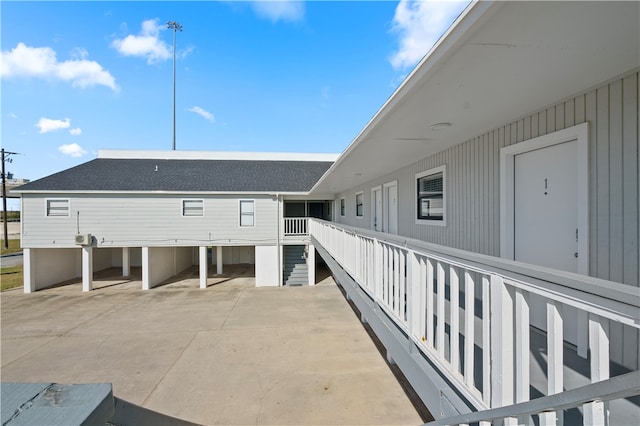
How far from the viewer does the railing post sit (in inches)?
57.3

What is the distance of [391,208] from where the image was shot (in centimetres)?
839

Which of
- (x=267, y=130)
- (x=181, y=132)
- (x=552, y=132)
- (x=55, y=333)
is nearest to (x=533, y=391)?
(x=552, y=132)

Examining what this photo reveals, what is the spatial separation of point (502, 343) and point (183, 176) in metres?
17.7

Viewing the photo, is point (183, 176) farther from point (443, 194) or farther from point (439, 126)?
point (439, 126)

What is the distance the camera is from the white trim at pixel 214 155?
63.5 feet

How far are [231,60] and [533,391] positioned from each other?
14.1 m

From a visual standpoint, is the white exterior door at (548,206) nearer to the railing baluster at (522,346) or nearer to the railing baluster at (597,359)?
the railing baluster at (522,346)

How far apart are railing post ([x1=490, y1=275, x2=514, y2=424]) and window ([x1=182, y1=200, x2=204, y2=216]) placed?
48.7 ft

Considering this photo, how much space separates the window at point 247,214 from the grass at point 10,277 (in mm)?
12263

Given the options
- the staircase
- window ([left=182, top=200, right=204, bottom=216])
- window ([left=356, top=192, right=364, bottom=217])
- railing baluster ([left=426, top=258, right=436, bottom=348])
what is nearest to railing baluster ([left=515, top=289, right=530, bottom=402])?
railing baluster ([left=426, top=258, right=436, bottom=348])

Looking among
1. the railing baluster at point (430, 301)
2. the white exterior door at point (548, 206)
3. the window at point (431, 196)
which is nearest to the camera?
the railing baluster at point (430, 301)

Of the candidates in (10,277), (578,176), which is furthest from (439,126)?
(10,277)

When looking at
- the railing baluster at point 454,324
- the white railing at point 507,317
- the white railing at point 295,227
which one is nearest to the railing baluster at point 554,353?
the white railing at point 507,317

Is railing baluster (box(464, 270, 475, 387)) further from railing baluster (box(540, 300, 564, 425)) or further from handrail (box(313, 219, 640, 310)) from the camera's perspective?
railing baluster (box(540, 300, 564, 425))
